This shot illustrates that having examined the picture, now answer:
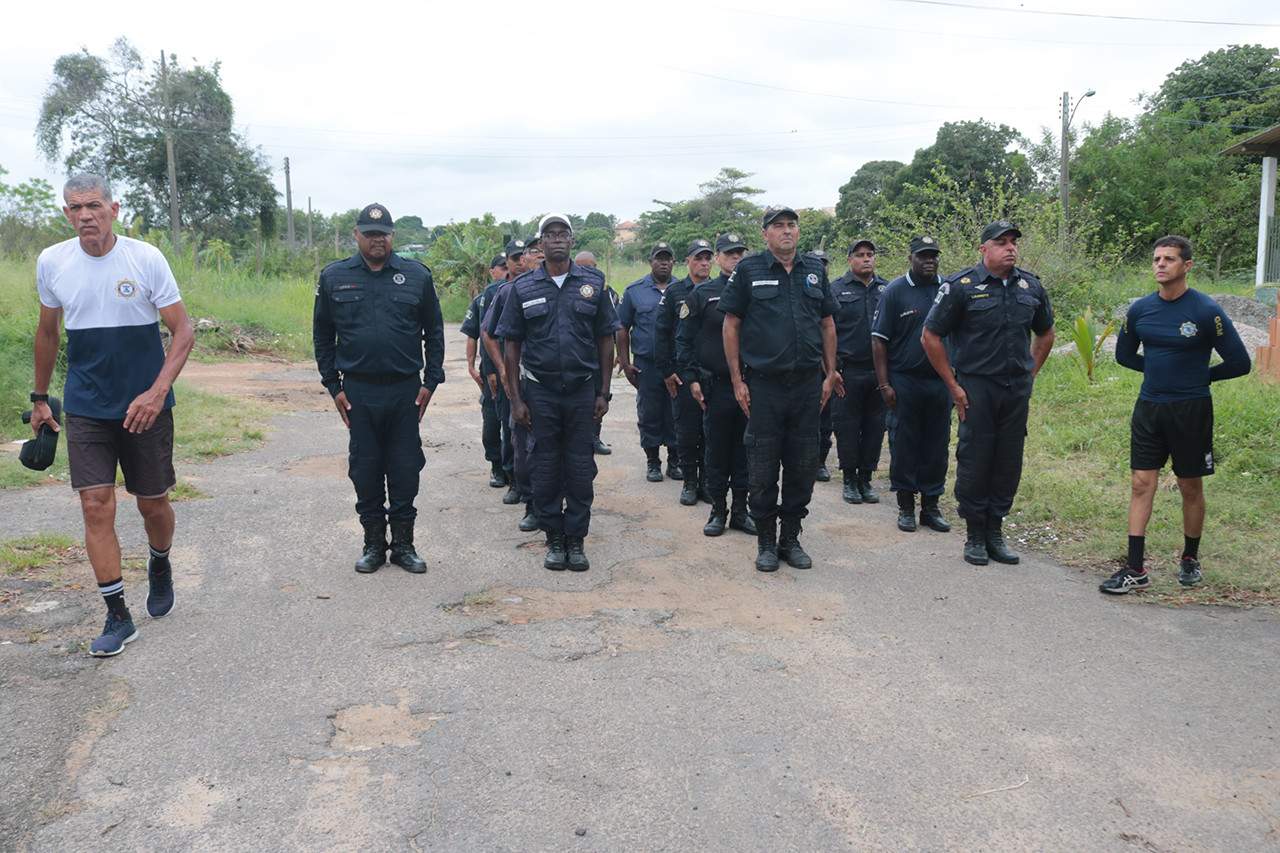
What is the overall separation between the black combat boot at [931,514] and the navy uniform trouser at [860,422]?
0.88 meters

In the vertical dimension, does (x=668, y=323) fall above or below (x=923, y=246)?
below

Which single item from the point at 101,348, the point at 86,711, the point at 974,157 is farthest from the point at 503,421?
the point at 974,157

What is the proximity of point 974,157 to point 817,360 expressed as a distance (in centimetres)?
3334

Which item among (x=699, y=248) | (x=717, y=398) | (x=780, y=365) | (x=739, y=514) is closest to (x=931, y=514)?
(x=739, y=514)

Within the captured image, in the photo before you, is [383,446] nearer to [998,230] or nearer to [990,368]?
[990,368]

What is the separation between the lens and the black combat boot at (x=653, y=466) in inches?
320

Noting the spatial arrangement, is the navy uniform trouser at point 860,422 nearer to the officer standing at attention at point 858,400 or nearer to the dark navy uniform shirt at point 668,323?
the officer standing at attention at point 858,400

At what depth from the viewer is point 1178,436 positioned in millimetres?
5004

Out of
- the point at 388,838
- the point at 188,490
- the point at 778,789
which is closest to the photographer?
the point at 388,838

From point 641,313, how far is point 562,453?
330 cm

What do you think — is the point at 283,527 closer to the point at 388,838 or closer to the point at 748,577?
the point at 748,577

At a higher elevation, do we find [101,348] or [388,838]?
[101,348]

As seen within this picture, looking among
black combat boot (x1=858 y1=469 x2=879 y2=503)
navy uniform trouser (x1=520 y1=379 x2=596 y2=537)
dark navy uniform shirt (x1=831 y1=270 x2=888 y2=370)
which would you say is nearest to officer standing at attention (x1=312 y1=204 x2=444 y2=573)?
navy uniform trouser (x1=520 y1=379 x2=596 y2=537)

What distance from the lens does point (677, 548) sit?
5895 mm
